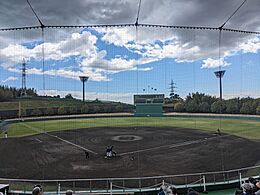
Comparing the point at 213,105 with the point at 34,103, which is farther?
the point at 213,105

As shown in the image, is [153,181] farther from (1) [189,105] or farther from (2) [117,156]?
(1) [189,105]

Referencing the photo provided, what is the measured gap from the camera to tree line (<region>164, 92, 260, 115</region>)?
1558 inches

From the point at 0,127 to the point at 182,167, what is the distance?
26.4m

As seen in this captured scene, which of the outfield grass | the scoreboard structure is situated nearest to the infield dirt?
the outfield grass

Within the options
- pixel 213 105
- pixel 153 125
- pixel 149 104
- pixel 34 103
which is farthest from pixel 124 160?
pixel 149 104

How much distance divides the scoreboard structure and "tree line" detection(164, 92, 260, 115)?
3881 millimetres

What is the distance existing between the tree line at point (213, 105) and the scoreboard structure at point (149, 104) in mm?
3881

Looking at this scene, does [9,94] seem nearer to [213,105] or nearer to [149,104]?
[149,104]

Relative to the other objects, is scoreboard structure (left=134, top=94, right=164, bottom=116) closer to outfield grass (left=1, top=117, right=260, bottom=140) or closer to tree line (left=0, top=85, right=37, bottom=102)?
outfield grass (left=1, top=117, right=260, bottom=140)

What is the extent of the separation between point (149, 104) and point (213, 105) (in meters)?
10.8

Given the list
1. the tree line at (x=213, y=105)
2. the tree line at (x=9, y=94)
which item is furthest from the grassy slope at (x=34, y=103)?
the tree line at (x=213, y=105)

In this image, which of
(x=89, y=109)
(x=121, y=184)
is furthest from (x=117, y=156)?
(x=89, y=109)

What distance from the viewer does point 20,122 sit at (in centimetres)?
3784

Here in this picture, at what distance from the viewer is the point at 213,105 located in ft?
142
